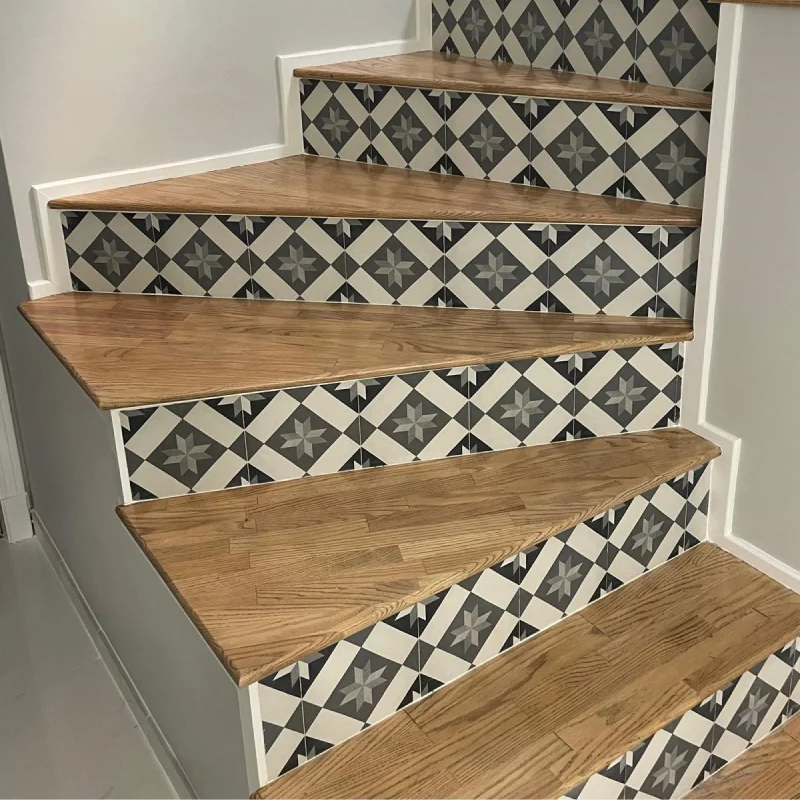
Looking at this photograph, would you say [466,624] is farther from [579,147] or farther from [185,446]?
[579,147]

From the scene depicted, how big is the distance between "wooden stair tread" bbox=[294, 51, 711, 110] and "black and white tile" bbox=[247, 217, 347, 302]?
429 mm

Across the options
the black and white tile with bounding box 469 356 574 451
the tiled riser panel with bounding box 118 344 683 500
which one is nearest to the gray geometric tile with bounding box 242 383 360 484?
the tiled riser panel with bounding box 118 344 683 500

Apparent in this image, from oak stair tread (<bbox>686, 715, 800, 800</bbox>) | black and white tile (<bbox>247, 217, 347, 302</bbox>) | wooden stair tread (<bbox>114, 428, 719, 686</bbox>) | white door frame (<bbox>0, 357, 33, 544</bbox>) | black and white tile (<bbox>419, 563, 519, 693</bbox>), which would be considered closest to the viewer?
wooden stair tread (<bbox>114, 428, 719, 686</bbox>)

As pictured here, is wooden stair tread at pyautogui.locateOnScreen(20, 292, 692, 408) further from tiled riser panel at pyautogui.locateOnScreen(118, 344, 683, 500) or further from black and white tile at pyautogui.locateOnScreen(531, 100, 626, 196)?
black and white tile at pyautogui.locateOnScreen(531, 100, 626, 196)

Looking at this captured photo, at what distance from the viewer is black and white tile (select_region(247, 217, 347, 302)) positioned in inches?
76.6

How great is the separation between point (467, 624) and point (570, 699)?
0.20 metres

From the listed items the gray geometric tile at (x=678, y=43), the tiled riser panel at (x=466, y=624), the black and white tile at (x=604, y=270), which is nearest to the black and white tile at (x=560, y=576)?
the tiled riser panel at (x=466, y=624)

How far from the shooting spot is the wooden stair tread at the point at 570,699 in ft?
4.59

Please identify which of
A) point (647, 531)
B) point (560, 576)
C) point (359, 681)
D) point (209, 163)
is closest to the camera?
point (359, 681)

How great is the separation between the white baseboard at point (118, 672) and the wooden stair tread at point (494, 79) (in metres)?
1.37

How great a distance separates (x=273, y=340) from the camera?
1845 millimetres

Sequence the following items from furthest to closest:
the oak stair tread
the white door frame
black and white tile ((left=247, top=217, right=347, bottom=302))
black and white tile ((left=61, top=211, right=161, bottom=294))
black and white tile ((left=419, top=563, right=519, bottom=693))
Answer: the white door frame, black and white tile ((left=61, top=211, right=161, bottom=294)), black and white tile ((left=247, top=217, right=347, bottom=302)), the oak stair tread, black and white tile ((left=419, top=563, right=519, bottom=693))

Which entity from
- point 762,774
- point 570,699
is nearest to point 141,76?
point 570,699

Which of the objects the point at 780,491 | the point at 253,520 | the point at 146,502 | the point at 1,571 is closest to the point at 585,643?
the point at 780,491
